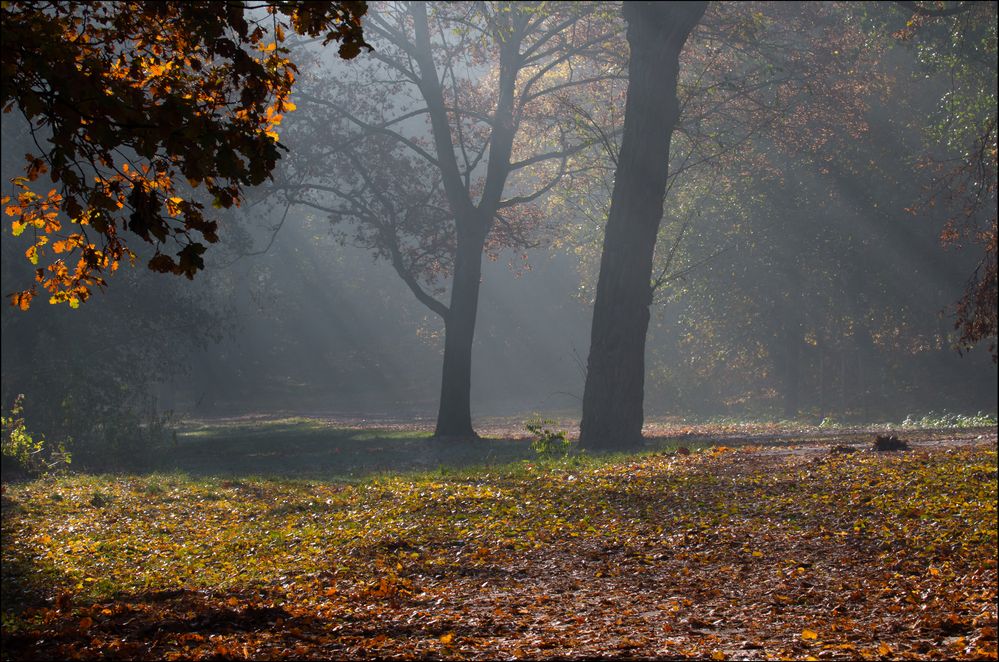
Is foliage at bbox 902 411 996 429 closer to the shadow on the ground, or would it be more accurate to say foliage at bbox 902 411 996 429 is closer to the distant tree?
the distant tree

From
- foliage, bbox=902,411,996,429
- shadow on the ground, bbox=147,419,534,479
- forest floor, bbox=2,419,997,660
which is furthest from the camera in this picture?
foliage, bbox=902,411,996,429

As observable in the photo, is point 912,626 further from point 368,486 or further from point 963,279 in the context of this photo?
point 963,279

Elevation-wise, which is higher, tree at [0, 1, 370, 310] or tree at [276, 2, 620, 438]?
tree at [276, 2, 620, 438]

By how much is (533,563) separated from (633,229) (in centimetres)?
891

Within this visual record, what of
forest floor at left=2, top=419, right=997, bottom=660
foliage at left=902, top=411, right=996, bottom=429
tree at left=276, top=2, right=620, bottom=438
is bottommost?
forest floor at left=2, top=419, right=997, bottom=660

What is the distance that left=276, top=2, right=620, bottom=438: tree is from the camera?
67.1ft

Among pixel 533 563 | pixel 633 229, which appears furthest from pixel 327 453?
pixel 533 563

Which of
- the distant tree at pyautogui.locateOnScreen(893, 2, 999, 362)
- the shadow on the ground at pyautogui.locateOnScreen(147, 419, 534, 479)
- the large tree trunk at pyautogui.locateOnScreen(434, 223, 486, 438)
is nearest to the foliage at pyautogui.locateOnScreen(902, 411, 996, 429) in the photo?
the distant tree at pyautogui.locateOnScreen(893, 2, 999, 362)

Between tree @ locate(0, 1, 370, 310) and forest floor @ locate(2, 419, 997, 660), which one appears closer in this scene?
tree @ locate(0, 1, 370, 310)

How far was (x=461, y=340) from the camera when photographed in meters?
20.7

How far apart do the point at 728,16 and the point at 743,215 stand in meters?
12.8

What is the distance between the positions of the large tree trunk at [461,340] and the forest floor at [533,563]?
7.59 meters

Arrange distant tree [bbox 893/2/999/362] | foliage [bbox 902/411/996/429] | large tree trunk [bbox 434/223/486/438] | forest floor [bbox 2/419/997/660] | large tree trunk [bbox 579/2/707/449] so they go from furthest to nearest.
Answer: foliage [bbox 902/411/996/429], large tree trunk [bbox 434/223/486/438], distant tree [bbox 893/2/999/362], large tree trunk [bbox 579/2/707/449], forest floor [bbox 2/419/997/660]

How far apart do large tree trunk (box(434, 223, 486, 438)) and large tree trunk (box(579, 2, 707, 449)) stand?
16.4 ft
